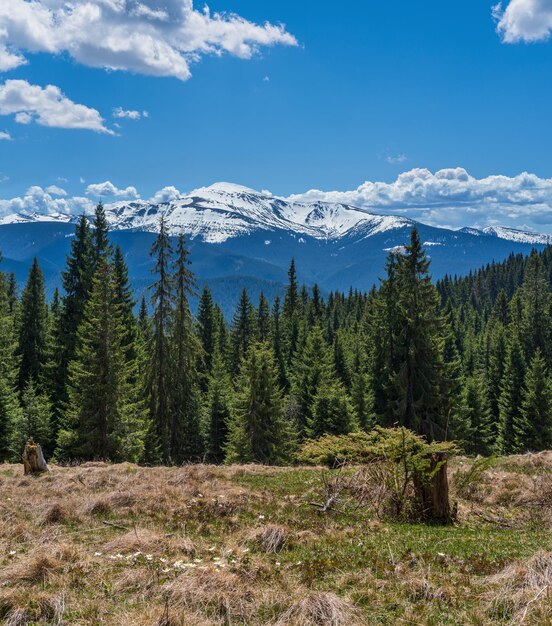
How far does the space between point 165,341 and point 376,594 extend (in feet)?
77.9

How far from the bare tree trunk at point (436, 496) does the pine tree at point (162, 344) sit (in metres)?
20.1

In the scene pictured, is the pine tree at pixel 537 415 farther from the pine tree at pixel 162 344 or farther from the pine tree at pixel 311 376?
the pine tree at pixel 162 344

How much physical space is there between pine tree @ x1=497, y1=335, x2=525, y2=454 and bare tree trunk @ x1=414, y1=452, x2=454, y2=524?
3941 cm

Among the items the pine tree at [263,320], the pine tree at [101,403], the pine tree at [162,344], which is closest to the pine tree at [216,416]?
the pine tree at [162,344]

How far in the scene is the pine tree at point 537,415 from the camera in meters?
41.7

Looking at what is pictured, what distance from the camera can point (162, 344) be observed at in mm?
28641

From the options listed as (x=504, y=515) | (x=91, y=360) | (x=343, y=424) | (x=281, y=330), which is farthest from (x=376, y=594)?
(x=281, y=330)

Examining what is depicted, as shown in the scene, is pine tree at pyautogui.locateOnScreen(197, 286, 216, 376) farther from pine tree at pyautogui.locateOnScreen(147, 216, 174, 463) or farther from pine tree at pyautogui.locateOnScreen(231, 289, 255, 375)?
pine tree at pyautogui.locateOnScreen(147, 216, 174, 463)

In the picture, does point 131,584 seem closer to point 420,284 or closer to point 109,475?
point 109,475

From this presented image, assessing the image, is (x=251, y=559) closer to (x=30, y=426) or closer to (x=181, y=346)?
(x=181, y=346)

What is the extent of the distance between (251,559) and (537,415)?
4183 centimetres

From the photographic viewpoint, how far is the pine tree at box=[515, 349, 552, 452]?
41688 millimetres

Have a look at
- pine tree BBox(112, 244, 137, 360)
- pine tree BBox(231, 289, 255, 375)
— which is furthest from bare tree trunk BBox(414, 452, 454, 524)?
pine tree BBox(231, 289, 255, 375)

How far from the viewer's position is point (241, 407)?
34.8 m
